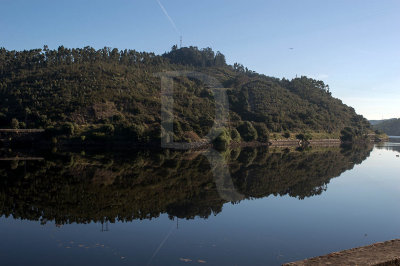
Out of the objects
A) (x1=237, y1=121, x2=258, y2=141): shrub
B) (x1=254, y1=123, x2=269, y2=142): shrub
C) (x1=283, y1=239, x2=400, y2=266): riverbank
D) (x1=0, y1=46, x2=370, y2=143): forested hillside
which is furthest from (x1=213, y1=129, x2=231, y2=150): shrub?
(x1=283, y1=239, x2=400, y2=266): riverbank

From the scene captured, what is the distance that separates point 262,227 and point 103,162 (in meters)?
27.9

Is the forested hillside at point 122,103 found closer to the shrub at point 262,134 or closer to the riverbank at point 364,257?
the shrub at point 262,134

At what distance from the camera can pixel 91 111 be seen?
76.9 m

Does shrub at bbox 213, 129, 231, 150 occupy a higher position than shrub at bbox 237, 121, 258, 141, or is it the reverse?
shrub at bbox 237, 121, 258, 141

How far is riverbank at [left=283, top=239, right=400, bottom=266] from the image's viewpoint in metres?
9.66

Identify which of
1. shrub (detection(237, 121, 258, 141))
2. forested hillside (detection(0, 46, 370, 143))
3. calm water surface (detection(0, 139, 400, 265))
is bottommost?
calm water surface (detection(0, 139, 400, 265))

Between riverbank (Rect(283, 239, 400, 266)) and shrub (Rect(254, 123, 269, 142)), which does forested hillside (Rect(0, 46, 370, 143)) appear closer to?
shrub (Rect(254, 123, 269, 142))

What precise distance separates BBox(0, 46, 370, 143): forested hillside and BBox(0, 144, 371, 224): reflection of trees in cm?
3296

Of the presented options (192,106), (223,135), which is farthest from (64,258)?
(192,106)

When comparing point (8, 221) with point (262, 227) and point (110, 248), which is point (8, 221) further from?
point (262, 227)

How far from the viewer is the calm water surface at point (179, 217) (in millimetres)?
13078

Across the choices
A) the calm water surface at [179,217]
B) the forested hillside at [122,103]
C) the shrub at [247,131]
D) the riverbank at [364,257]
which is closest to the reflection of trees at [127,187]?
the calm water surface at [179,217]

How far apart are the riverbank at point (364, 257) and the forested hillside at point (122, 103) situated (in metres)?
60.2

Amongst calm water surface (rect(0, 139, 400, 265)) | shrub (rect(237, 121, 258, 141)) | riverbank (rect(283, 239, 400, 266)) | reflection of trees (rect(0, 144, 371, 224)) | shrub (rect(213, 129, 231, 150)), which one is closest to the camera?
riverbank (rect(283, 239, 400, 266))
